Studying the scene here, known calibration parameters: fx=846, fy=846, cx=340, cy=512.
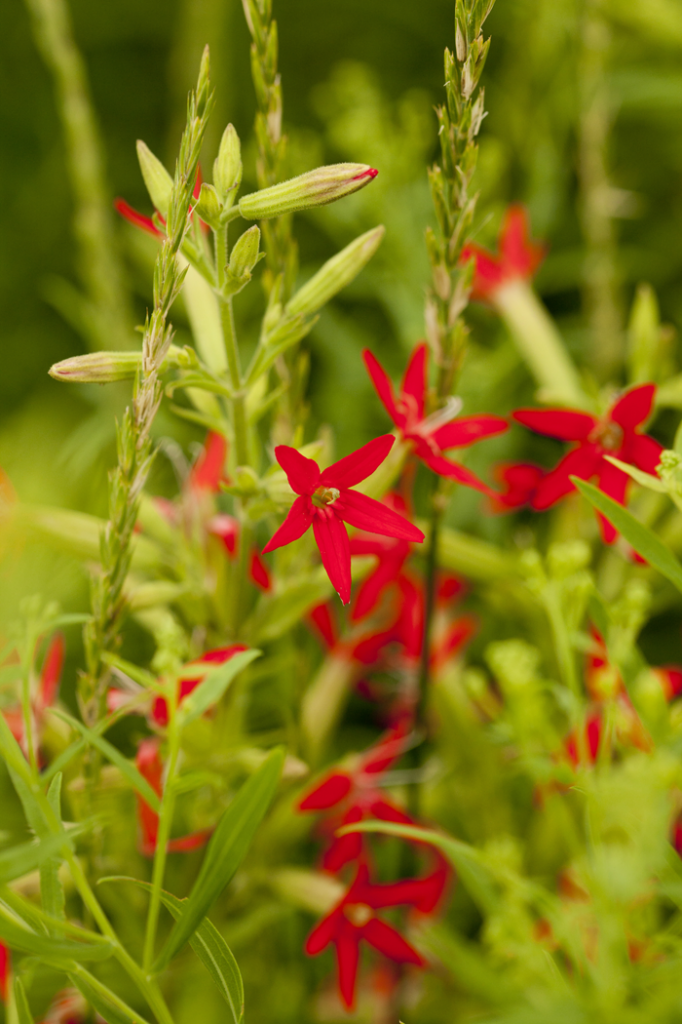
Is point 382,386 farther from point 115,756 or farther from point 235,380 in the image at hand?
point 115,756

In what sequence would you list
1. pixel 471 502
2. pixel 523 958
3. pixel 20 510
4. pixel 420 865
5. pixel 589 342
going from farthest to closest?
pixel 589 342 → pixel 471 502 → pixel 420 865 → pixel 20 510 → pixel 523 958

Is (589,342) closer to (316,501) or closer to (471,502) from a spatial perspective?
(471,502)

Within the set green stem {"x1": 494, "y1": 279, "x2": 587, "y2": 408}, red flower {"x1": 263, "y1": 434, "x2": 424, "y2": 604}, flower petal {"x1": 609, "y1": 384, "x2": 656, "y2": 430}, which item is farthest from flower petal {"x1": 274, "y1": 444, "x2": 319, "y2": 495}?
green stem {"x1": 494, "y1": 279, "x2": 587, "y2": 408}

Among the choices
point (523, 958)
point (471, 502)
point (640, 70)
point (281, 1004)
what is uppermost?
point (640, 70)

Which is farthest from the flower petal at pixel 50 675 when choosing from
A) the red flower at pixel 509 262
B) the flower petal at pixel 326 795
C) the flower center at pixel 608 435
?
the red flower at pixel 509 262

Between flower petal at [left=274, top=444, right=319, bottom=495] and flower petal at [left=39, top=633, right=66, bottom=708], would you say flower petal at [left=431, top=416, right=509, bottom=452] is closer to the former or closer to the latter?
flower petal at [left=274, top=444, right=319, bottom=495]

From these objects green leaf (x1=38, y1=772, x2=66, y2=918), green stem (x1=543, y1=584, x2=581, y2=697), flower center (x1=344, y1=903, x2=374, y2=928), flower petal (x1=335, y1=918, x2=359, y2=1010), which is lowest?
flower petal (x1=335, y1=918, x2=359, y2=1010)

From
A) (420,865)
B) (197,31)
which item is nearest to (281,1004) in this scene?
(420,865)
